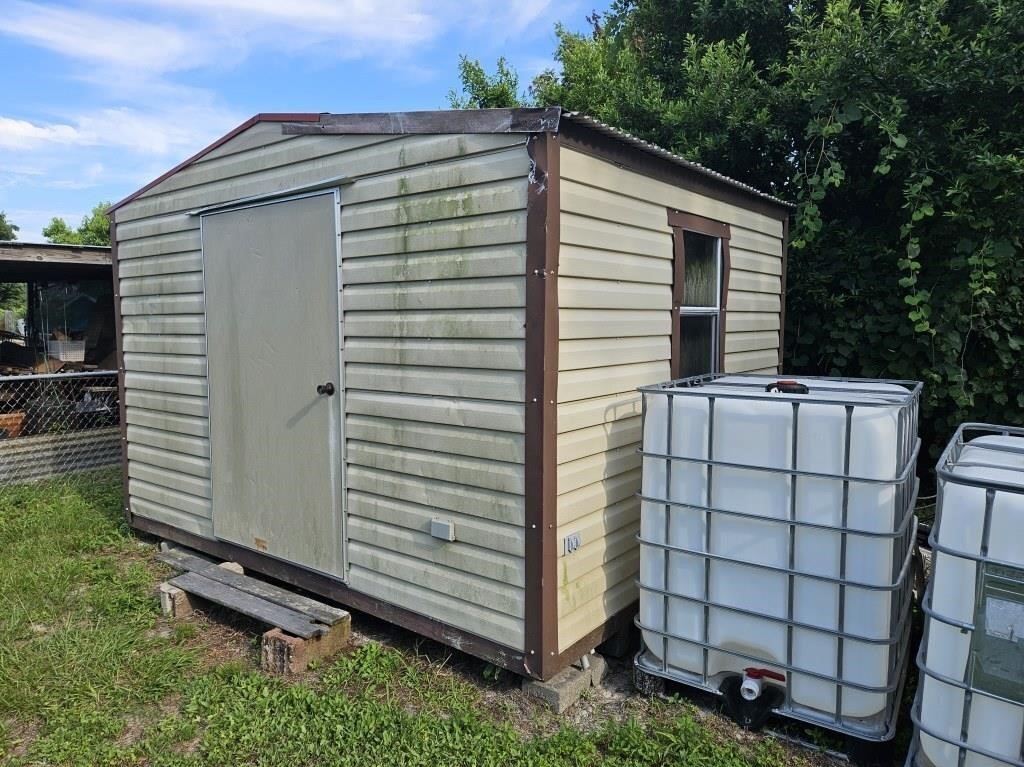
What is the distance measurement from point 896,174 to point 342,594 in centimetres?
539

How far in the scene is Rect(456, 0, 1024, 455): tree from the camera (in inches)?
202

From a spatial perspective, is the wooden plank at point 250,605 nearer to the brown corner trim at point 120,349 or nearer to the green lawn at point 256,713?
the green lawn at point 256,713

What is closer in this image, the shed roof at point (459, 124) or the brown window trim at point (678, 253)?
→ the shed roof at point (459, 124)

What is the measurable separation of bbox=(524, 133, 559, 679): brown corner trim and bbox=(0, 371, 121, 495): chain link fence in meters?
5.50

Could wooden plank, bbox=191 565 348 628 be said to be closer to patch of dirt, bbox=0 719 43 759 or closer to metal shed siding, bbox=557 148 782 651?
patch of dirt, bbox=0 719 43 759

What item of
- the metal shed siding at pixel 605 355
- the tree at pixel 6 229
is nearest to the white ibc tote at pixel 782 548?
the metal shed siding at pixel 605 355

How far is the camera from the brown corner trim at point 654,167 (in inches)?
118

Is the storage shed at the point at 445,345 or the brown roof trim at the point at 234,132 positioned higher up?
the brown roof trim at the point at 234,132

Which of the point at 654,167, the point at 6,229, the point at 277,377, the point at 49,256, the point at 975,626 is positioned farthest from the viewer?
the point at 6,229

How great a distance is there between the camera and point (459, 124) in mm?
3070

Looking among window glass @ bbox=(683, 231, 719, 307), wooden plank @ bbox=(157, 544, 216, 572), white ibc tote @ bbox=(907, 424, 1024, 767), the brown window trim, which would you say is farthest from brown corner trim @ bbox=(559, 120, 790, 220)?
wooden plank @ bbox=(157, 544, 216, 572)

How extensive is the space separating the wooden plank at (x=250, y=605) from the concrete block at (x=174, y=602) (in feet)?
0.13

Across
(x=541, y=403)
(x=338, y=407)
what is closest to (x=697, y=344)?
(x=541, y=403)

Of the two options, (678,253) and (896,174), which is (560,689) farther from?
(896,174)
